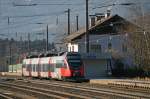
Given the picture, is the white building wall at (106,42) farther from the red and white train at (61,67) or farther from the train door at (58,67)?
the train door at (58,67)

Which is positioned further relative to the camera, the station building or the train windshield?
the station building

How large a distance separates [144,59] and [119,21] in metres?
20.5

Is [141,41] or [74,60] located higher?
[141,41]

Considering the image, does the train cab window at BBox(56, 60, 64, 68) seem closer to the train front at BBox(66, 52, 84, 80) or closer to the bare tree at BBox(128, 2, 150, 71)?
the train front at BBox(66, 52, 84, 80)

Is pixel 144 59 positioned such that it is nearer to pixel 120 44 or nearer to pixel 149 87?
pixel 120 44

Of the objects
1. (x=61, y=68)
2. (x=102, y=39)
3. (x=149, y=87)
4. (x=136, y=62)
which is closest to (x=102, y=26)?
(x=102, y=39)

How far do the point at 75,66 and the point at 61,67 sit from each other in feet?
6.04

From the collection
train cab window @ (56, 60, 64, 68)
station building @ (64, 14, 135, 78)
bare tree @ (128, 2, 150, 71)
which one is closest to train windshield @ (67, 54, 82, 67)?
train cab window @ (56, 60, 64, 68)

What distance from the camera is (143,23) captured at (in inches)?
2638

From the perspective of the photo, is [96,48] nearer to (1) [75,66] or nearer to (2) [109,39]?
(2) [109,39]

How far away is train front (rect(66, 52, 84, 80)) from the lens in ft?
171

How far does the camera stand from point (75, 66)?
52750mm

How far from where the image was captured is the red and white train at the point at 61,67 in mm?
52281

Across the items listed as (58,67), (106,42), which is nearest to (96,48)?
(106,42)
